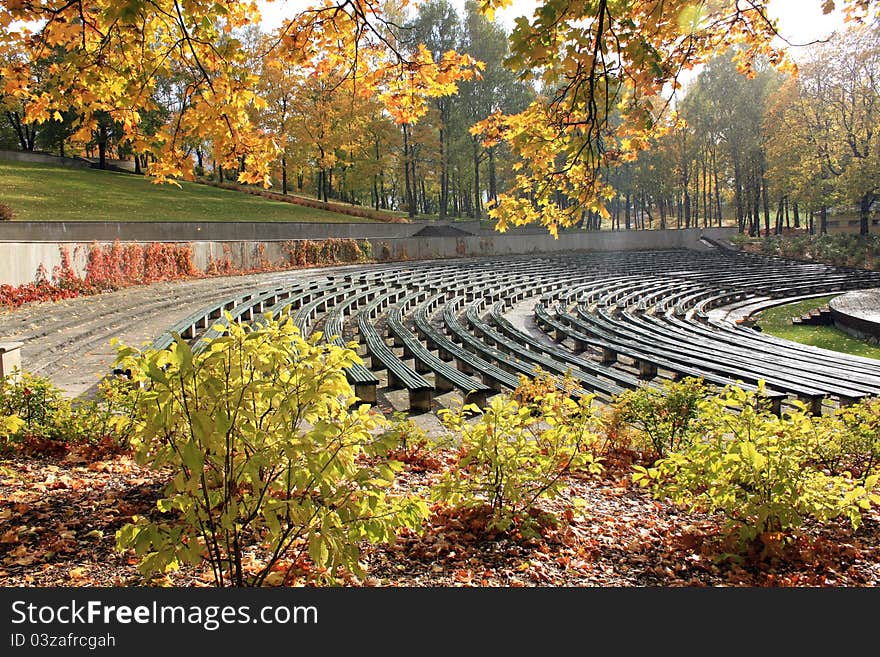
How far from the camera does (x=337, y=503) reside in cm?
272

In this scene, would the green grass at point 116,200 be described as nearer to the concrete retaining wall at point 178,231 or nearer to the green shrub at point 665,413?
the concrete retaining wall at point 178,231

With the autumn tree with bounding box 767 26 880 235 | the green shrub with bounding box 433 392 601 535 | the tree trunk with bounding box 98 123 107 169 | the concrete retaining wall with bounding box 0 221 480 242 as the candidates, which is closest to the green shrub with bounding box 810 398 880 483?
the green shrub with bounding box 433 392 601 535

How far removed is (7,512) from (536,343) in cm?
1046

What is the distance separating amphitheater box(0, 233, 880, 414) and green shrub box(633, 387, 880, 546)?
85.2 inches

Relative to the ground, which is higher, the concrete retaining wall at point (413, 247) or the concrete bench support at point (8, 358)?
the concrete retaining wall at point (413, 247)

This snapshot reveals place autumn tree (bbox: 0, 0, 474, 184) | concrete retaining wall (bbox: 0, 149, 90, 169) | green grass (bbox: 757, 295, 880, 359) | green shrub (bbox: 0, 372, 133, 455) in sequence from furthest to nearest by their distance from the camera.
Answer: concrete retaining wall (bbox: 0, 149, 90, 169) < green grass (bbox: 757, 295, 880, 359) < green shrub (bbox: 0, 372, 133, 455) < autumn tree (bbox: 0, 0, 474, 184)

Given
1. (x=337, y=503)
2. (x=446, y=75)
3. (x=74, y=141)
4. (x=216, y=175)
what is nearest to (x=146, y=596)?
(x=337, y=503)

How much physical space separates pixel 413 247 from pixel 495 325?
1906 cm

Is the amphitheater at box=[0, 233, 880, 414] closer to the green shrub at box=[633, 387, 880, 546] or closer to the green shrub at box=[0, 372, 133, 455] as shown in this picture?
the green shrub at box=[0, 372, 133, 455]

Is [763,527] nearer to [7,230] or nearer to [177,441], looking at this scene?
[177,441]

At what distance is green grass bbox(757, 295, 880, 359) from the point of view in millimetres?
16625

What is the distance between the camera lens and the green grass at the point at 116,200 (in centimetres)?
3178

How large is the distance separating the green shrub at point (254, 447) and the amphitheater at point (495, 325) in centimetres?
36

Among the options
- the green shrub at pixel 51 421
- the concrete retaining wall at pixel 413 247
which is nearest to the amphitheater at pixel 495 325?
the green shrub at pixel 51 421
